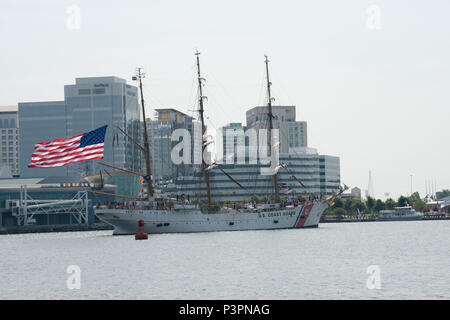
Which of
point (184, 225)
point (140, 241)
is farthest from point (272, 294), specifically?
point (184, 225)

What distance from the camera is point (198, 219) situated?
130m

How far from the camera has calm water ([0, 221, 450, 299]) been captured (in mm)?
47625

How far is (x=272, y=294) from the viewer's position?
152ft

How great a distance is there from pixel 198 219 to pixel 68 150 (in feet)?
126

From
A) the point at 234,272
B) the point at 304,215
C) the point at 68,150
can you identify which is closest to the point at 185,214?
the point at 304,215

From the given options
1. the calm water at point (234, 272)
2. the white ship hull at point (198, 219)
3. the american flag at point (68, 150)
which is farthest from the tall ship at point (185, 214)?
the calm water at point (234, 272)

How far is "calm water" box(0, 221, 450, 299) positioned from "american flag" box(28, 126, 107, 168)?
11244 mm

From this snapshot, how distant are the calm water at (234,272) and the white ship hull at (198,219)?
113ft

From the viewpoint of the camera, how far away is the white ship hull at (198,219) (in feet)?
414

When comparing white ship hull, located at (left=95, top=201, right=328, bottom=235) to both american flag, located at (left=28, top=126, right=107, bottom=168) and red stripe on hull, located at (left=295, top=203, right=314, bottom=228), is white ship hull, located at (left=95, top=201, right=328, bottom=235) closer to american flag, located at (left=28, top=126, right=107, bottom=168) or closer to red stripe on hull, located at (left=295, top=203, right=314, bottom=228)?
red stripe on hull, located at (left=295, top=203, right=314, bottom=228)

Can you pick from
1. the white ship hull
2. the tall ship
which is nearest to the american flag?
the tall ship

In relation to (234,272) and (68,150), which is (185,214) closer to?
(68,150)
